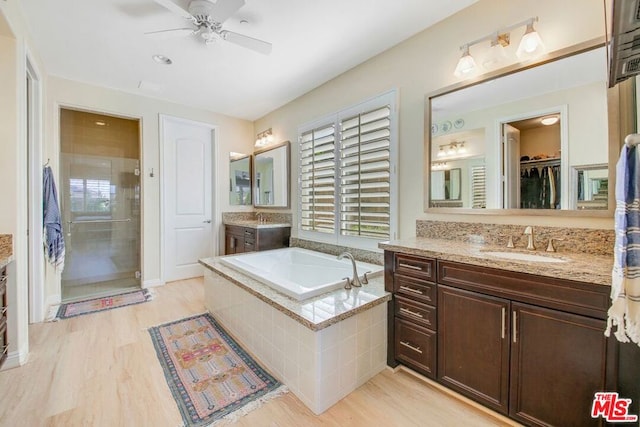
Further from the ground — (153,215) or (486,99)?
(486,99)

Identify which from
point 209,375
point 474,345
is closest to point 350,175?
point 474,345

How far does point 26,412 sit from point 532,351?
270cm

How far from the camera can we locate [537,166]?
1707 mm

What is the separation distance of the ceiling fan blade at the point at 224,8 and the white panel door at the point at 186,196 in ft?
7.83

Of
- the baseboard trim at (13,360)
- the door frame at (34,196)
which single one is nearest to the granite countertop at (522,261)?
the baseboard trim at (13,360)

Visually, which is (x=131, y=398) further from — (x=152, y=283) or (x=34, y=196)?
(x=152, y=283)

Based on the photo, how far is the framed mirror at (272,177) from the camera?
3830mm

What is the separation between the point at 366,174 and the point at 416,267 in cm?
119

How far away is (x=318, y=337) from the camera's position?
1.49 metres

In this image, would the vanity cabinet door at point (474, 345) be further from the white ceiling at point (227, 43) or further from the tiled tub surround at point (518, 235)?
the white ceiling at point (227, 43)

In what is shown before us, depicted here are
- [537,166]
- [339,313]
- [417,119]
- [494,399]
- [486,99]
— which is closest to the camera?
[494,399]

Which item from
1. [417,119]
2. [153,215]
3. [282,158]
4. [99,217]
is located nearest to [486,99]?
[417,119]

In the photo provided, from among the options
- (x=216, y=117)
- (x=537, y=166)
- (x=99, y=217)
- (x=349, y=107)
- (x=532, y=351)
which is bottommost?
(x=532, y=351)

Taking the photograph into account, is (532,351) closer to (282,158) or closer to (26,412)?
(26,412)
